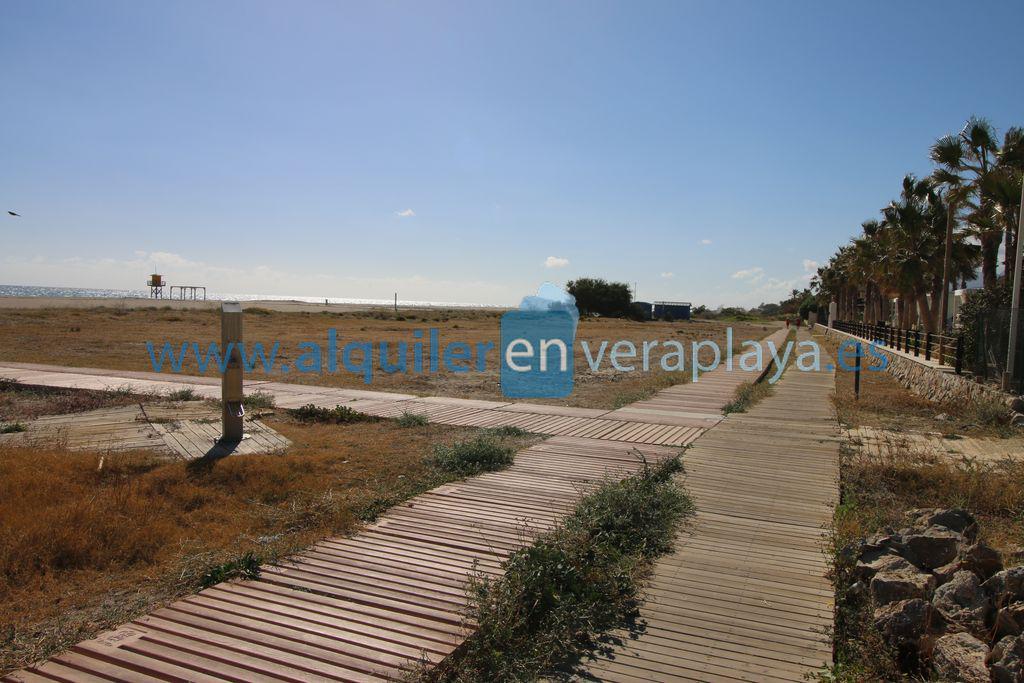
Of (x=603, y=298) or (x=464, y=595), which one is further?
(x=603, y=298)

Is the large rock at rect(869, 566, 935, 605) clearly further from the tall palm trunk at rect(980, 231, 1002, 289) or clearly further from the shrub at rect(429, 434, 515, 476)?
the tall palm trunk at rect(980, 231, 1002, 289)

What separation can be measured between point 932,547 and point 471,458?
4587mm

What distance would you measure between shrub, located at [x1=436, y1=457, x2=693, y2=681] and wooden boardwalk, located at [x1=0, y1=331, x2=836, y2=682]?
0.54ft

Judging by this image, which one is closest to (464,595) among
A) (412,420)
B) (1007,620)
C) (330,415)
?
(1007,620)

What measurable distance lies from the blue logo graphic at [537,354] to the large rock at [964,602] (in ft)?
34.5

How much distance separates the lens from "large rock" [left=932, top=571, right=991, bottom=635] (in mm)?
3553

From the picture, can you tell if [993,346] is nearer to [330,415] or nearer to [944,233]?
[330,415]

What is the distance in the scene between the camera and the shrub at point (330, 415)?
10.6 metres

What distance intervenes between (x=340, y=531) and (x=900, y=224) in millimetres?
32152

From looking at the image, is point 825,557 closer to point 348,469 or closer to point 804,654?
point 804,654

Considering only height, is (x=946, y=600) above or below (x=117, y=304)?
below

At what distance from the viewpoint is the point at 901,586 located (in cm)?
398

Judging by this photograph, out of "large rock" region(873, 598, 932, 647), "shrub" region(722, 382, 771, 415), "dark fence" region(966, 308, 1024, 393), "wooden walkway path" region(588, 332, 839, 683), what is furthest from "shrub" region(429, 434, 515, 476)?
"dark fence" region(966, 308, 1024, 393)

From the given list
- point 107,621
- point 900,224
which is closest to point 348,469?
point 107,621
